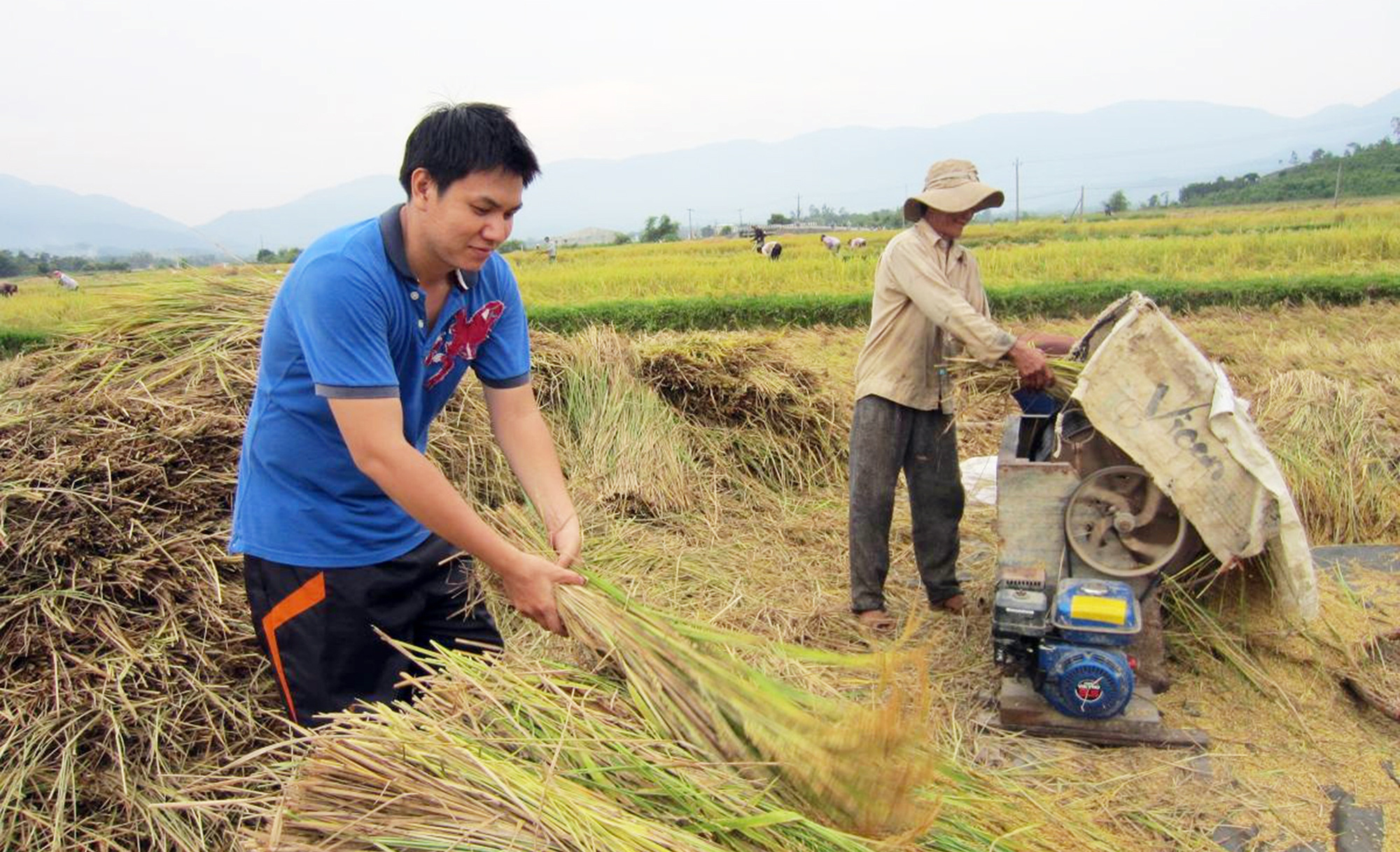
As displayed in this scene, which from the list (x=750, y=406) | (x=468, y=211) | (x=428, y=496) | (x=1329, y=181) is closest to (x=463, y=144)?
(x=468, y=211)

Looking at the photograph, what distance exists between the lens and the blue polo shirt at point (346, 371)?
5.08ft

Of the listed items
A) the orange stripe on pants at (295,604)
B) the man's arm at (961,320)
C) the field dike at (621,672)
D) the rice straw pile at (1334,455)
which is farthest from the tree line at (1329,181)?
the orange stripe on pants at (295,604)

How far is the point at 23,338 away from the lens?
9.95 meters

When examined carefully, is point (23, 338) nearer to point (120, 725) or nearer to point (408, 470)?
point (120, 725)

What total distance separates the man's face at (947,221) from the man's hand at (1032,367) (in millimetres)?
530

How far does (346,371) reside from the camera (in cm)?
152

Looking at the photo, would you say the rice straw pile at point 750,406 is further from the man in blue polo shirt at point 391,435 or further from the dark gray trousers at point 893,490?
the man in blue polo shirt at point 391,435

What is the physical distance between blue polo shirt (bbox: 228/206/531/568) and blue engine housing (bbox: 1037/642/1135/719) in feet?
5.41

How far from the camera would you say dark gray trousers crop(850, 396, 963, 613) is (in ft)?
11.0

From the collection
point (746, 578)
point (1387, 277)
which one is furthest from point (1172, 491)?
point (1387, 277)

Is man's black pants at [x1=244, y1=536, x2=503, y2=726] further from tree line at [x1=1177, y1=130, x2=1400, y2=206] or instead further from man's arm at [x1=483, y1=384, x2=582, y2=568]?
tree line at [x1=1177, y1=130, x2=1400, y2=206]

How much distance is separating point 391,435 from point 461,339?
1.23 feet

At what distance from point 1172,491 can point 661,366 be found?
2.92 meters

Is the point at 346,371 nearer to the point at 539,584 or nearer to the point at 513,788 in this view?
the point at 539,584
